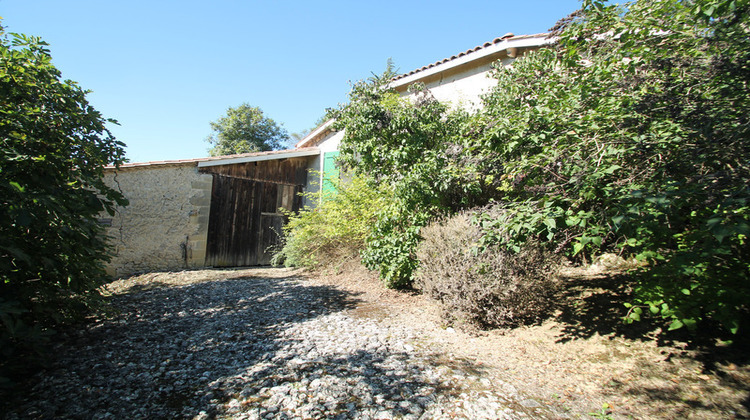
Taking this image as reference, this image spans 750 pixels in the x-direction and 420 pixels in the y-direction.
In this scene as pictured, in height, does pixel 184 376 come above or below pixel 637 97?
below

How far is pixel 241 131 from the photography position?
76.9ft

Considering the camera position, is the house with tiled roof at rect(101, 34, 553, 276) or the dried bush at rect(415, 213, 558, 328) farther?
the house with tiled roof at rect(101, 34, 553, 276)

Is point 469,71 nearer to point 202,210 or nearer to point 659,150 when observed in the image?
point 659,150

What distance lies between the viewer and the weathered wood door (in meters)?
8.41

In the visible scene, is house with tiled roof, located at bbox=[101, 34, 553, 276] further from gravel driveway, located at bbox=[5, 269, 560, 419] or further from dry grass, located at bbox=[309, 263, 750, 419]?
dry grass, located at bbox=[309, 263, 750, 419]

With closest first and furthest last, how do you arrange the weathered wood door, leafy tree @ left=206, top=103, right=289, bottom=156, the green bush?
the green bush
the weathered wood door
leafy tree @ left=206, top=103, right=289, bottom=156

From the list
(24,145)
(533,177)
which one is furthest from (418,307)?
(24,145)

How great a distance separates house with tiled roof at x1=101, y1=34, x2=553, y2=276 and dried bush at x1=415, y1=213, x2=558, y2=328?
12.4ft

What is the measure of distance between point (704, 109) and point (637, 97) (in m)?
0.67

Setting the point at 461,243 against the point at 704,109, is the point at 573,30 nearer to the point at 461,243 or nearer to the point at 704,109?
the point at 704,109

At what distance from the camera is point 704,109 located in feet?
7.63

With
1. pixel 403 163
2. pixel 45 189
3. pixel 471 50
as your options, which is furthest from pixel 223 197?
pixel 471 50

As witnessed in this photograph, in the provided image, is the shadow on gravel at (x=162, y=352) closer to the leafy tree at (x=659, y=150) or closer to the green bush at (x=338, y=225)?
the green bush at (x=338, y=225)

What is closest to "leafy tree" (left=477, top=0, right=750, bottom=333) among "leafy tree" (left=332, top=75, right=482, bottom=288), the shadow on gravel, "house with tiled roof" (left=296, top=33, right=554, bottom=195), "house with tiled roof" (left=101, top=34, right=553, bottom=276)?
"leafy tree" (left=332, top=75, right=482, bottom=288)
